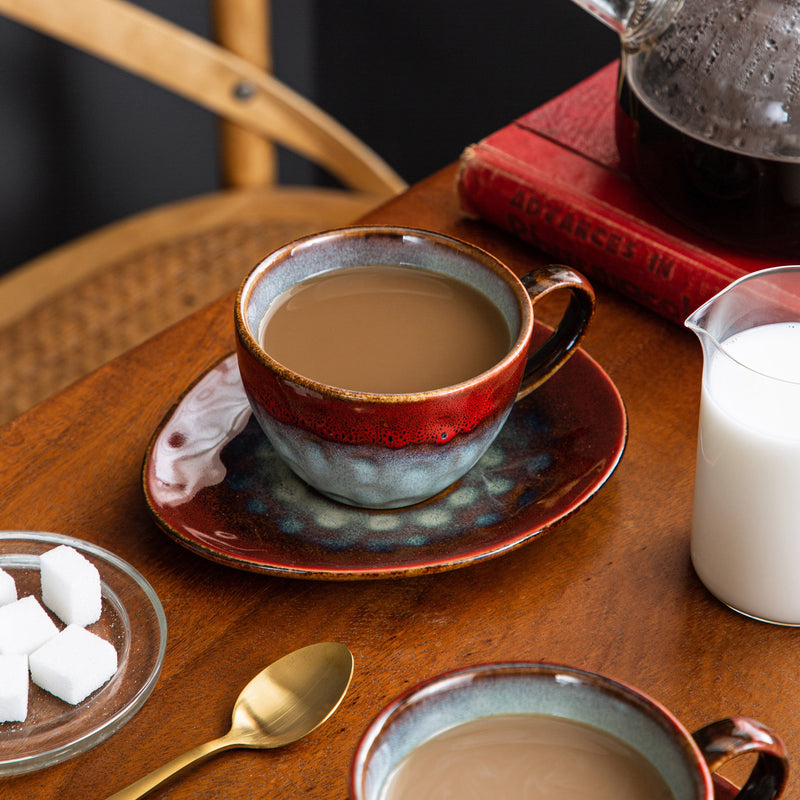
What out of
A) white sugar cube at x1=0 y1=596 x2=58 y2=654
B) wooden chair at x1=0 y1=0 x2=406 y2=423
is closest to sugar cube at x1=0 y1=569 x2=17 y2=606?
white sugar cube at x1=0 y1=596 x2=58 y2=654

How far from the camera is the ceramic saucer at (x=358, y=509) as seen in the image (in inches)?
23.0

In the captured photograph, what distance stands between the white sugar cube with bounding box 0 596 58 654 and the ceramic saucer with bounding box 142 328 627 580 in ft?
0.24

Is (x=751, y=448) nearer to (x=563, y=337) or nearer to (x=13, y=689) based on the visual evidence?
(x=563, y=337)

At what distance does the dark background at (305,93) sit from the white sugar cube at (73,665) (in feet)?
4.13

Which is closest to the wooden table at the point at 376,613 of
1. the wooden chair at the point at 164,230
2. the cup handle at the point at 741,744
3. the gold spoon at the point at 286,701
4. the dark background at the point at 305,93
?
the gold spoon at the point at 286,701

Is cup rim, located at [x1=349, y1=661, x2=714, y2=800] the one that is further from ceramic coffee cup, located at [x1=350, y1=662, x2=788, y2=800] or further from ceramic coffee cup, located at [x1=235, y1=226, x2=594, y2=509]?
ceramic coffee cup, located at [x1=235, y1=226, x2=594, y2=509]

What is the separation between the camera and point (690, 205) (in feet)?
2.46

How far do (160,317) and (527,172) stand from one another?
0.74 m

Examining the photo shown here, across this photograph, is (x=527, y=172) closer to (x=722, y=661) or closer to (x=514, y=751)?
(x=722, y=661)

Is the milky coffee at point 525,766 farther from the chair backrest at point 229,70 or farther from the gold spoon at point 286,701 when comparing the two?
the chair backrest at point 229,70

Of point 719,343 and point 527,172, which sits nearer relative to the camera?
point 719,343

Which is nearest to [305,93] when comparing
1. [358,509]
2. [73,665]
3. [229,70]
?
[229,70]

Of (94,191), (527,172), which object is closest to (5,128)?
(94,191)

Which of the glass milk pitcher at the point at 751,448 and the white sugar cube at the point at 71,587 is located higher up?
the glass milk pitcher at the point at 751,448
